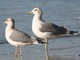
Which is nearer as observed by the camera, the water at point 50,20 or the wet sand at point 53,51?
the wet sand at point 53,51

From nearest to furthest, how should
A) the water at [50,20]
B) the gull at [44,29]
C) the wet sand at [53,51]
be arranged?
the wet sand at [53,51]
the water at [50,20]
the gull at [44,29]

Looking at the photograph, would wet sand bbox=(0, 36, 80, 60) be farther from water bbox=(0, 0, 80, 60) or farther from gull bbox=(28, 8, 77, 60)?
gull bbox=(28, 8, 77, 60)

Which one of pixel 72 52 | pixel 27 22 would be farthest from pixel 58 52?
pixel 27 22

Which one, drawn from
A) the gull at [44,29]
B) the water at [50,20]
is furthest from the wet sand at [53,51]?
the gull at [44,29]

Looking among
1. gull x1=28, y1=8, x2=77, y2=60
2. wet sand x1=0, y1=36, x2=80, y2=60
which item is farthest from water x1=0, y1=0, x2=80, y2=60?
gull x1=28, y1=8, x2=77, y2=60

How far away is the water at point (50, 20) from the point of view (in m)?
11.8

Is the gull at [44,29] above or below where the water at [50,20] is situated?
above

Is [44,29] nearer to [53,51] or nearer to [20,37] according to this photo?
[53,51]

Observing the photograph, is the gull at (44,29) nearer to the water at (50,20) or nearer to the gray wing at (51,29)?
the gray wing at (51,29)

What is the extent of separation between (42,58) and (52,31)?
1.29 metres

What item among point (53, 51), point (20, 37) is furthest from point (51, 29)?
point (20, 37)

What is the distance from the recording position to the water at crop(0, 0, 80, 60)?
11.8 m

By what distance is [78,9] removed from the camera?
66.4ft

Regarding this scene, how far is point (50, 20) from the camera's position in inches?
675
